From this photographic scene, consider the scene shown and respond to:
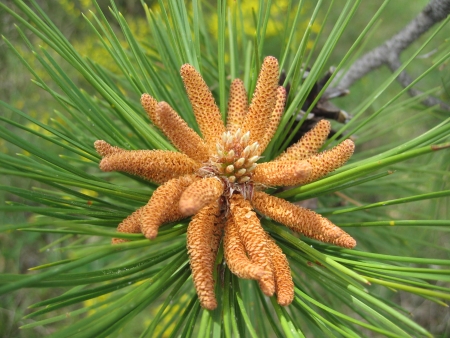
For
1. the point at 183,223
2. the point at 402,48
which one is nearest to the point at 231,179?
the point at 183,223

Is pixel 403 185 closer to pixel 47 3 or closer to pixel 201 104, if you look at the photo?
pixel 201 104

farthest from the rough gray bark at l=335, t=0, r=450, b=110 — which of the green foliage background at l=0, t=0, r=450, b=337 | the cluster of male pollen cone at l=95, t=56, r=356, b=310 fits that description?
the cluster of male pollen cone at l=95, t=56, r=356, b=310

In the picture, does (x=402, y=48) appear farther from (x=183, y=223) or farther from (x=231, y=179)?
(x=183, y=223)

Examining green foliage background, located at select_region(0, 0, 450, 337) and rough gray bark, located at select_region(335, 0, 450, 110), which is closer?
green foliage background, located at select_region(0, 0, 450, 337)

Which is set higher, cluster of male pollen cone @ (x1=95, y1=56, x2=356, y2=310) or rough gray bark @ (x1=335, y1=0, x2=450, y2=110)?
rough gray bark @ (x1=335, y1=0, x2=450, y2=110)

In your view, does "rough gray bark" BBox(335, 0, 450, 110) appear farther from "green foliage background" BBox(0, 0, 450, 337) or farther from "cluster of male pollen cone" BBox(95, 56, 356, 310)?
"cluster of male pollen cone" BBox(95, 56, 356, 310)
